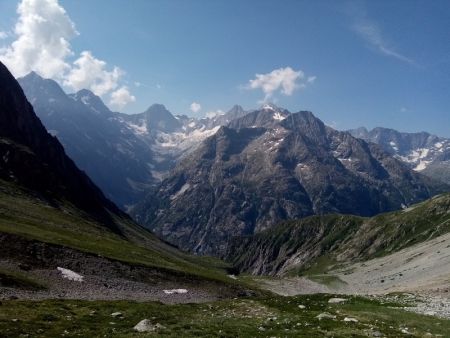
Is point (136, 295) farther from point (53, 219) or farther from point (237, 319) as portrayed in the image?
point (53, 219)

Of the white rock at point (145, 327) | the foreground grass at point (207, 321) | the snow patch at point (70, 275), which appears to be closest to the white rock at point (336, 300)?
the foreground grass at point (207, 321)

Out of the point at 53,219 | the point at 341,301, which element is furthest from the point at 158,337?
the point at 53,219

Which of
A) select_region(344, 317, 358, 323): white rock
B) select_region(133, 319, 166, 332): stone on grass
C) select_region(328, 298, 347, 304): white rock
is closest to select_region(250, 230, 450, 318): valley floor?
select_region(328, 298, 347, 304): white rock

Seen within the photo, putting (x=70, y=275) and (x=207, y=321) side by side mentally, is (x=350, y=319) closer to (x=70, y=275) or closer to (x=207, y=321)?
(x=207, y=321)

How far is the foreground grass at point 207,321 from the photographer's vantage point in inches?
1192

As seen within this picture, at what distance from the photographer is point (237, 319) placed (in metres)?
38.3

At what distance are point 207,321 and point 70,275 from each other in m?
29.5

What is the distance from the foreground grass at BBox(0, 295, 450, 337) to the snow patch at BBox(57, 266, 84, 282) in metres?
15.0

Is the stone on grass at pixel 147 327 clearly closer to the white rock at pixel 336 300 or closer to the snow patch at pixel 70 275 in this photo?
the white rock at pixel 336 300

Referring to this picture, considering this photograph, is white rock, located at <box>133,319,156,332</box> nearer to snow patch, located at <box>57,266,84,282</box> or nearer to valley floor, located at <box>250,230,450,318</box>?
valley floor, located at <box>250,230,450,318</box>

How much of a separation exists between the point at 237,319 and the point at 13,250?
3609 centimetres

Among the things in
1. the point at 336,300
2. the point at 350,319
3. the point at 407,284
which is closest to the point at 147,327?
the point at 350,319

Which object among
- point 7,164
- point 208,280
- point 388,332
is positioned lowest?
point 208,280

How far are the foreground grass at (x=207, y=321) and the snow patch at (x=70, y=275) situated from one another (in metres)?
15.0
